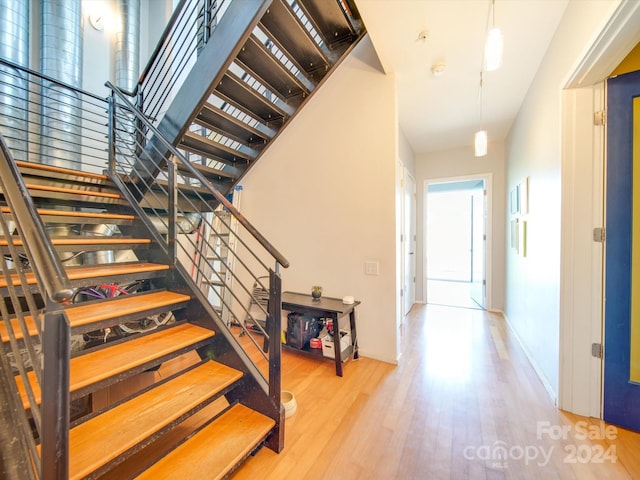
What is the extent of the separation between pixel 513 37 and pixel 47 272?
317cm

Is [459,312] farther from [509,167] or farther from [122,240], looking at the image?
[122,240]

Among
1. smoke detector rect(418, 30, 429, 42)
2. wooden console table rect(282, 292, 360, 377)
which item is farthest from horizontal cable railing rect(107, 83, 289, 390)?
smoke detector rect(418, 30, 429, 42)

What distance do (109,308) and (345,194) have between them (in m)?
2.08

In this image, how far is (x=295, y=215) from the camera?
118 inches

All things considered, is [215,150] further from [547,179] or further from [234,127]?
[547,179]

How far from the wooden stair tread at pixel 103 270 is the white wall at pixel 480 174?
162 inches

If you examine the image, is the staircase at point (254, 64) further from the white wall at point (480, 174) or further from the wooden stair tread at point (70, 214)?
the white wall at point (480, 174)

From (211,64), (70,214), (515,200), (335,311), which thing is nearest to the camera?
(70,214)

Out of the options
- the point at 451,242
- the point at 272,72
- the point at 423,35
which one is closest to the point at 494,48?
the point at 423,35

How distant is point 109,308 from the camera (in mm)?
1387

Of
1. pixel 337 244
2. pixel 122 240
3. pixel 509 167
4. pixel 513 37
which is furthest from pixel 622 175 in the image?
pixel 122 240

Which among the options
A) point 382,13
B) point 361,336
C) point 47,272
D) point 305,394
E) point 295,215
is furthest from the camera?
point 295,215

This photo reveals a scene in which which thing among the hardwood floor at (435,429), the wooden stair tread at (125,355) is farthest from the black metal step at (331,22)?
the hardwood floor at (435,429)

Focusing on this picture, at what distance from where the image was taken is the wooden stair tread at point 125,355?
1059 millimetres
